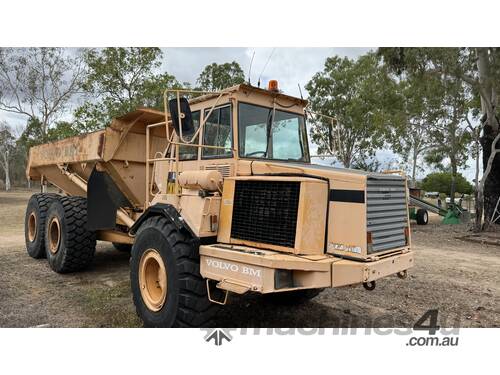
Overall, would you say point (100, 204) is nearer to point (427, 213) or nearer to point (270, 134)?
point (270, 134)

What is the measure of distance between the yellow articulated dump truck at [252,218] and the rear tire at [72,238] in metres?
2.09

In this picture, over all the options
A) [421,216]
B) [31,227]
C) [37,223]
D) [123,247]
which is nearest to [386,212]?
[123,247]

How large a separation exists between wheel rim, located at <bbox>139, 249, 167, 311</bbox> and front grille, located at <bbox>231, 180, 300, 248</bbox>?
105 cm

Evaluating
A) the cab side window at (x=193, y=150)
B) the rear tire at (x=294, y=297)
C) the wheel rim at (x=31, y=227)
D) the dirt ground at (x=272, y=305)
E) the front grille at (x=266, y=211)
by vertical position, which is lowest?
the dirt ground at (x=272, y=305)

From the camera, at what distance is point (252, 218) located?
3980mm

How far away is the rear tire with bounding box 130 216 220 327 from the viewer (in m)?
3.98

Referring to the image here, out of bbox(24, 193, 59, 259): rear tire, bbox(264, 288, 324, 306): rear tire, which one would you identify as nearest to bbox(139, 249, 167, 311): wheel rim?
bbox(264, 288, 324, 306): rear tire

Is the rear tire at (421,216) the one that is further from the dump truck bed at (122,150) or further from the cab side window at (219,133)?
the cab side window at (219,133)

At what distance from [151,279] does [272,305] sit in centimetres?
171

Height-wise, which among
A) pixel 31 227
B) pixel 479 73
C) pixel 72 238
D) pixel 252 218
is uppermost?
pixel 479 73

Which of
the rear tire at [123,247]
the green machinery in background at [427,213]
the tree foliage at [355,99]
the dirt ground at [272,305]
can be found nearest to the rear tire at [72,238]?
the dirt ground at [272,305]

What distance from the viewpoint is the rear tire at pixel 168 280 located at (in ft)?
13.1

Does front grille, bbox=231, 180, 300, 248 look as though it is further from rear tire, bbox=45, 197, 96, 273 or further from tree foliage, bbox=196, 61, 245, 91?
tree foliage, bbox=196, 61, 245, 91

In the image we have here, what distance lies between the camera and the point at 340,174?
3.84 meters
